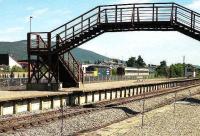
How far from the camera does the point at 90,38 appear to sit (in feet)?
123

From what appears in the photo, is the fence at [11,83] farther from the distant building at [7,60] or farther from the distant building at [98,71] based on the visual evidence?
the distant building at [7,60]

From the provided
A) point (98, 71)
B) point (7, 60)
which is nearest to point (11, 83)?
point (98, 71)

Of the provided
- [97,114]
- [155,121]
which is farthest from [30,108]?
[155,121]

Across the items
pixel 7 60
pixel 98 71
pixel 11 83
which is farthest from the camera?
pixel 7 60

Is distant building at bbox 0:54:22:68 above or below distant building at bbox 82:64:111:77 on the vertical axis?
above

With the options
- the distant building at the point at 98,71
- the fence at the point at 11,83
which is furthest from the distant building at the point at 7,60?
the fence at the point at 11,83

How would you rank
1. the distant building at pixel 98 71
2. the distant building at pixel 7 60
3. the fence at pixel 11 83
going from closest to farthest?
the fence at pixel 11 83 → the distant building at pixel 98 71 → the distant building at pixel 7 60

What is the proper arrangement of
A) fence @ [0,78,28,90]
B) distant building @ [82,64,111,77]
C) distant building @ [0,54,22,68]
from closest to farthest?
fence @ [0,78,28,90] < distant building @ [82,64,111,77] < distant building @ [0,54,22,68]

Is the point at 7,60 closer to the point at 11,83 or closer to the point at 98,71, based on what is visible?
the point at 98,71

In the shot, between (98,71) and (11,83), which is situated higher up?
(11,83)

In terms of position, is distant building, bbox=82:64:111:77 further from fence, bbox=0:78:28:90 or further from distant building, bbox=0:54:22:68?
fence, bbox=0:78:28:90

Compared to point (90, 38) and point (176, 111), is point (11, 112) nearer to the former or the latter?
point (176, 111)

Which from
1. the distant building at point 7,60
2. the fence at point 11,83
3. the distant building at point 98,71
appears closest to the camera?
the fence at point 11,83

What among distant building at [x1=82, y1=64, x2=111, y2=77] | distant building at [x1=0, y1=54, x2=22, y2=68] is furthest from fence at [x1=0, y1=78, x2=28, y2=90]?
distant building at [x1=0, y1=54, x2=22, y2=68]
